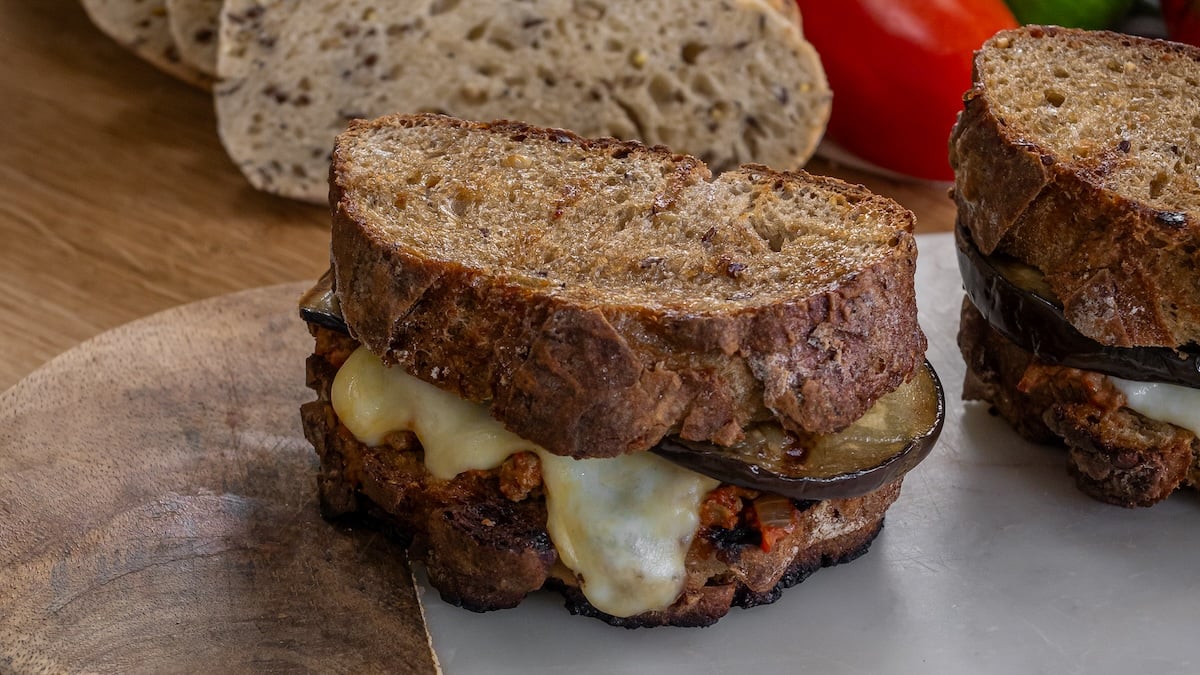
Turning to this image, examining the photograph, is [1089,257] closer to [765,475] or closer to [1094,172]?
[1094,172]

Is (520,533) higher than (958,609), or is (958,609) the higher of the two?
(520,533)

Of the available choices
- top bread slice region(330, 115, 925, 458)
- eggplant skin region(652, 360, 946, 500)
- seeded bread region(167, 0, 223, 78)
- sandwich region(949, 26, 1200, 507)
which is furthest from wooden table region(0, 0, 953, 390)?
eggplant skin region(652, 360, 946, 500)

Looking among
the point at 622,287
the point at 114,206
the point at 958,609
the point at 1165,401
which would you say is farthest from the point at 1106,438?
the point at 114,206

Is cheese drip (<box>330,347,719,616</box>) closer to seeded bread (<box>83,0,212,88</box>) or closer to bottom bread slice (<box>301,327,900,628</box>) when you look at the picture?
bottom bread slice (<box>301,327,900,628</box>)

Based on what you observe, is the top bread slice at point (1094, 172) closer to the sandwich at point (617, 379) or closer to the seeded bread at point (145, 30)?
the sandwich at point (617, 379)

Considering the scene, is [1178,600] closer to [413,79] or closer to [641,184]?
[641,184]

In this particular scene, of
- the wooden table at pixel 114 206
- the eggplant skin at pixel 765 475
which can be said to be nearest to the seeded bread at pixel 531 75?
the wooden table at pixel 114 206
